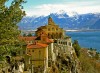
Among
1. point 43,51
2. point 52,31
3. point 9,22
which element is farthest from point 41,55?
point 9,22

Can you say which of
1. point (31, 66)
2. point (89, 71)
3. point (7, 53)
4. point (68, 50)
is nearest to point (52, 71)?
point (31, 66)

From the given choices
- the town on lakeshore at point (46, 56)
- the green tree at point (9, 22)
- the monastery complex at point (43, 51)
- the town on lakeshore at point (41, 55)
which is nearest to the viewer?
the green tree at point (9, 22)

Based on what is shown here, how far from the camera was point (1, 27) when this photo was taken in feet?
61.2

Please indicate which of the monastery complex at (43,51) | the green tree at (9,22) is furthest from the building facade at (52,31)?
the green tree at (9,22)

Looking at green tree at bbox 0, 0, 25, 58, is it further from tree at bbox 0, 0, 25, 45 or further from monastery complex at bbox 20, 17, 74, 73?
monastery complex at bbox 20, 17, 74, 73

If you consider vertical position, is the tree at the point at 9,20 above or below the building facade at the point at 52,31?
above


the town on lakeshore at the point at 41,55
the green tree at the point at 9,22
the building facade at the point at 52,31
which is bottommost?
the town on lakeshore at the point at 41,55

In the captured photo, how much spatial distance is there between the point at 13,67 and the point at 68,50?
114ft

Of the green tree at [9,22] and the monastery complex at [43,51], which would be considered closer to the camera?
the green tree at [9,22]

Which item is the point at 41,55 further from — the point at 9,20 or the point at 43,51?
the point at 9,20

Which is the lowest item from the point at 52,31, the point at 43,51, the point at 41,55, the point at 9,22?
the point at 41,55

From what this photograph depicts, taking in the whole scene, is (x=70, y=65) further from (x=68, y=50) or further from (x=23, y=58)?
(x=23, y=58)

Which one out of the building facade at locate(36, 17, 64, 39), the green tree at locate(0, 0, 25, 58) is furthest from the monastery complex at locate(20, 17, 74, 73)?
the green tree at locate(0, 0, 25, 58)

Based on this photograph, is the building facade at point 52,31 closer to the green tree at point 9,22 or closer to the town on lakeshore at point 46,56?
the town on lakeshore at point 46,56
